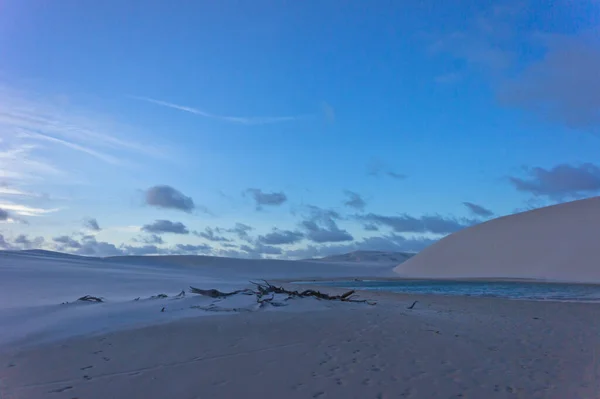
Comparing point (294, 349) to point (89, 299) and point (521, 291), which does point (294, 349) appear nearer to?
point (89, 299)

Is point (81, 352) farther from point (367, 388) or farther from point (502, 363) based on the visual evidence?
point (502, 363)

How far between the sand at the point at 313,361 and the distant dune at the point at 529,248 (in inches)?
852

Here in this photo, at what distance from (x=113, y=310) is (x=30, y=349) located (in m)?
3.77

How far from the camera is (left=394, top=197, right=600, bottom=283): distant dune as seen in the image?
27.9 meters

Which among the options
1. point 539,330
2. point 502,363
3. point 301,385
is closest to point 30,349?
point 301,385

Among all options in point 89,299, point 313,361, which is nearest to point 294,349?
point 313,361

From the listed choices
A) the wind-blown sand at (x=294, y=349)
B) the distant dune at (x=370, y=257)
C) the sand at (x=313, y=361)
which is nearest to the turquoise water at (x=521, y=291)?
the wind-blown sand at (x=294, y=349)

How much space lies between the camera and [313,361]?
588cm

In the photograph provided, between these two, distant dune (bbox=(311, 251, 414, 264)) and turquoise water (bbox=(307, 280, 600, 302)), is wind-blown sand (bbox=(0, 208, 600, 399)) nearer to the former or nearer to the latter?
turquoise water (bbox=(307, 280, 600, 302))

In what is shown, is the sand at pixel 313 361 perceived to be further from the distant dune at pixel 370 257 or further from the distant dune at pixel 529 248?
the distant dune at pixel 370 257

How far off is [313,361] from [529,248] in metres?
30.0

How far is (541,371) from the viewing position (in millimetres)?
5652

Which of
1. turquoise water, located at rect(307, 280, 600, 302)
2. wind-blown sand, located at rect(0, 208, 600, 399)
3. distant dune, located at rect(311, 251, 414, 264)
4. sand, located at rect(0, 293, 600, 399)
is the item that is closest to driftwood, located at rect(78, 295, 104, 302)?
wind-blown sand, located at rect(0, 208, 600, 399)

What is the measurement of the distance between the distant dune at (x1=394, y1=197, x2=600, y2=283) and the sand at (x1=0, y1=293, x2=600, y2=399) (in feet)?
71.0
